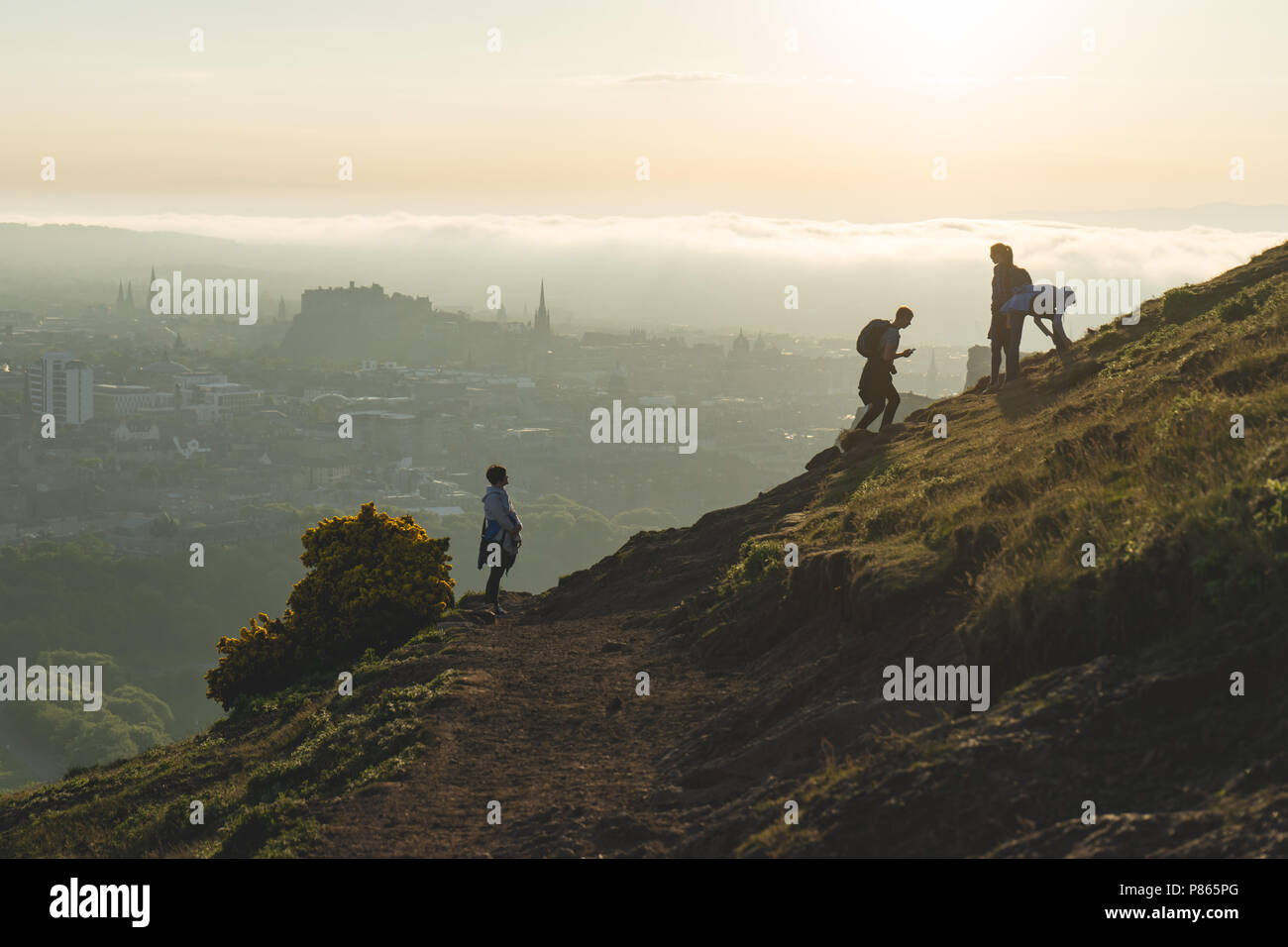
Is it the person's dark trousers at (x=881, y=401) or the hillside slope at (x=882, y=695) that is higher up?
the person's dark trousers at (x=881, y=401)

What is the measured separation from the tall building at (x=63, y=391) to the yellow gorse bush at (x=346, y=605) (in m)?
168

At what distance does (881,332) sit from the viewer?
14867 mm

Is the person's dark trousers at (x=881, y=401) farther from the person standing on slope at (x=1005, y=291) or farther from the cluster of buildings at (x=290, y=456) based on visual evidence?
the cluster of buildings at (x=290, y=456)

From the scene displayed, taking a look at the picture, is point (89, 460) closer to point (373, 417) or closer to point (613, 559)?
point (373, 417)

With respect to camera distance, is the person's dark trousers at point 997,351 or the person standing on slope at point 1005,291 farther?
the person's dark trousers at point 997,351

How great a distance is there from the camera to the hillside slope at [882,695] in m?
5.53

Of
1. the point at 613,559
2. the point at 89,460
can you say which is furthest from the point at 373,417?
the point at 613,559

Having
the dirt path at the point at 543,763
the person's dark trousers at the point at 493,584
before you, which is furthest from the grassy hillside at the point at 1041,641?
the person's dark trousers at the point at 493,584

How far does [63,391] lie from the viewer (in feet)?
554

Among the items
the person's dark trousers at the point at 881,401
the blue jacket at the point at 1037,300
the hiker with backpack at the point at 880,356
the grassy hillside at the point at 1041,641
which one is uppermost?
the blue jacket at the point at 1037,300

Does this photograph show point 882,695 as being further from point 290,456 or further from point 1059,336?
point 290,456

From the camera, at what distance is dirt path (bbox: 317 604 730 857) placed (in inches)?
277

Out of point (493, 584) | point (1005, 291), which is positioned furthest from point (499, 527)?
point (1005, 291)

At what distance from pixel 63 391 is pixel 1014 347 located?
6963 inches
